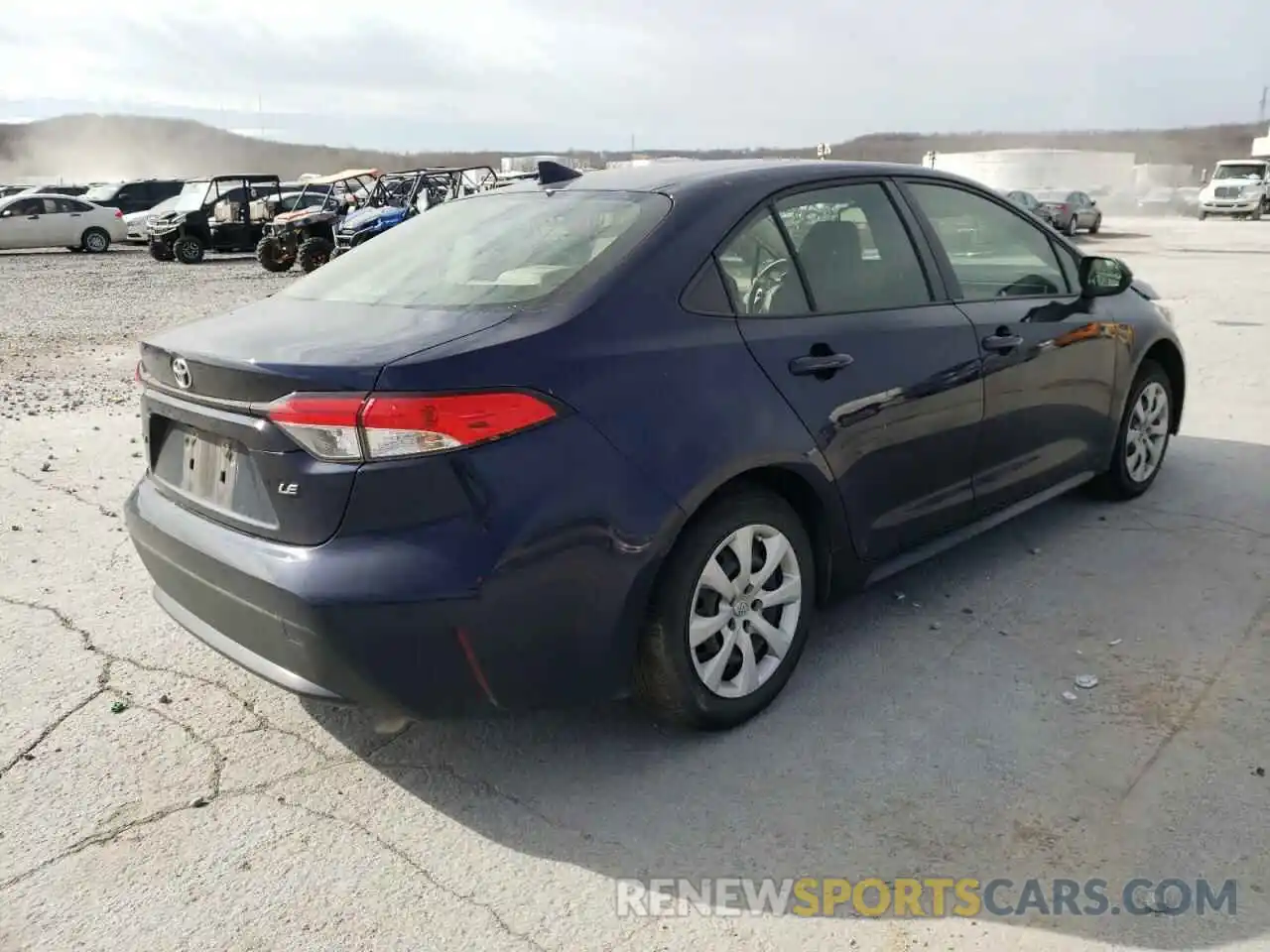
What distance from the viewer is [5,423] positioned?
276 inches

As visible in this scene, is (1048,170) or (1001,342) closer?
(1001,342)

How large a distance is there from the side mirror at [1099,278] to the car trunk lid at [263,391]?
2958 millimetres

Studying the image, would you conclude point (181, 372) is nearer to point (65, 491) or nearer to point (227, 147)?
point (65, 491)

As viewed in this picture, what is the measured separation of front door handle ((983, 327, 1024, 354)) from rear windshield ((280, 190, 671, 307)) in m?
1.45

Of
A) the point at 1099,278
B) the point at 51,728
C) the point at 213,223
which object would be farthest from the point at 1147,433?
the point at 213,223

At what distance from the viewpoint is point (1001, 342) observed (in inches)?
153

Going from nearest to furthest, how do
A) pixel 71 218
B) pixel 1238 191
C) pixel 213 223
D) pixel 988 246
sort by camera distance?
pixel 988 246 → pixel 213 223 → pixel 71 218 → pixel 1238 191

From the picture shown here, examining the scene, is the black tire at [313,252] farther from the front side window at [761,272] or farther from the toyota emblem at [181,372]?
the front side window at [761,272]

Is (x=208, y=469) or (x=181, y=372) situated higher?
(x=181, y=372)

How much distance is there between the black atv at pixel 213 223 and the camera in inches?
902

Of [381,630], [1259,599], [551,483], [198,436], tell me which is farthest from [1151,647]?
[198,436]

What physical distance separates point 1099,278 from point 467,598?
11.2 ft

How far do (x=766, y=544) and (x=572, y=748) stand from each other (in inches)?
33.1

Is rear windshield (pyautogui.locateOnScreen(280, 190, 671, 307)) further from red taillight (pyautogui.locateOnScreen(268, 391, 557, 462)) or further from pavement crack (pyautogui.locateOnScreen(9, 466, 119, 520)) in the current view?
pavement crack (pyautogui.locateOnScreen(9, 466, 119, 520))
